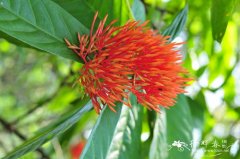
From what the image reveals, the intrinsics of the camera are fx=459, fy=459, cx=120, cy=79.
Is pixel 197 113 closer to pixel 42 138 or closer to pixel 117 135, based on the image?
pixel 117 135

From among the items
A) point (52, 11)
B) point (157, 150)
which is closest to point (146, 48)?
point (52, 11)

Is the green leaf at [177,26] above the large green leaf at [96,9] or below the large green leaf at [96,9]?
below

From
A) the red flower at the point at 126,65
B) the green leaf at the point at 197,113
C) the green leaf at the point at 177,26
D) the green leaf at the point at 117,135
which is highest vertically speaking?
the green leaf at the point at 177,26

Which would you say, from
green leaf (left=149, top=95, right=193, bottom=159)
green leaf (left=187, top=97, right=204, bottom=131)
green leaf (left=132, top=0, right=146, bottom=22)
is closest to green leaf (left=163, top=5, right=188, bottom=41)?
green leaf (left=132, top=0, right=146, bottom=22)

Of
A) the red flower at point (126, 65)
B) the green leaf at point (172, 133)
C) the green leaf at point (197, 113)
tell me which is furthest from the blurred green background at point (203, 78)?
the red flower at point (126, 65)

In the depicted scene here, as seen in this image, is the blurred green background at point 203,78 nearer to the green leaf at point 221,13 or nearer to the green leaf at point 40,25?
the green leaf at point 221,13

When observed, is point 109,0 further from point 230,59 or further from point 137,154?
point 230,59
